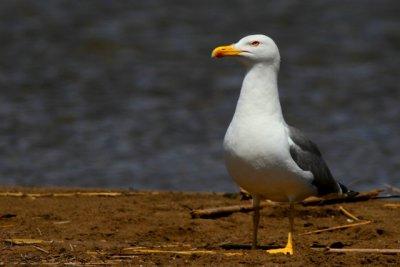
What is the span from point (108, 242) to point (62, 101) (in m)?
7.16

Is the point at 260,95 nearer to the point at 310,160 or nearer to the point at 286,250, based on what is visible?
the point at 310,160

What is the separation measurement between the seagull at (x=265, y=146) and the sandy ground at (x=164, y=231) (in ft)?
1.35

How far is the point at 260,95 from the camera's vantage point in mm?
6762

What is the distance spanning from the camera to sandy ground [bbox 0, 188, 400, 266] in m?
6.30

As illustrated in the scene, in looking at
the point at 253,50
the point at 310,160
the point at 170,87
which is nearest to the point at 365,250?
the point at 310,160

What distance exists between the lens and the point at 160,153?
11914mm

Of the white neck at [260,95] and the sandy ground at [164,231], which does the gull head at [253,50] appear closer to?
the white neck at [260,95]

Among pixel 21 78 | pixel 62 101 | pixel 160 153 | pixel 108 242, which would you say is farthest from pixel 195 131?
pixel 108 242

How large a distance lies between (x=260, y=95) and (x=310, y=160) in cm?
54

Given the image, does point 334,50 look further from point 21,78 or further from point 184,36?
point 21,78

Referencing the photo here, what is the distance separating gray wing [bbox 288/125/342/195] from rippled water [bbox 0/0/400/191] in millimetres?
3737

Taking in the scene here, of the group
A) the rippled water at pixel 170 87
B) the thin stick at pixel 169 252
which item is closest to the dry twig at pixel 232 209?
the thin stick at pixel 169 252

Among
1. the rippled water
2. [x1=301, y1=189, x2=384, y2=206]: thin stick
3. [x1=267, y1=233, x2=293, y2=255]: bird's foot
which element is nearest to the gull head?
[x1=267, y1=233, x2=293, y2=255]: bird's foot

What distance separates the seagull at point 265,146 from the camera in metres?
6.51
